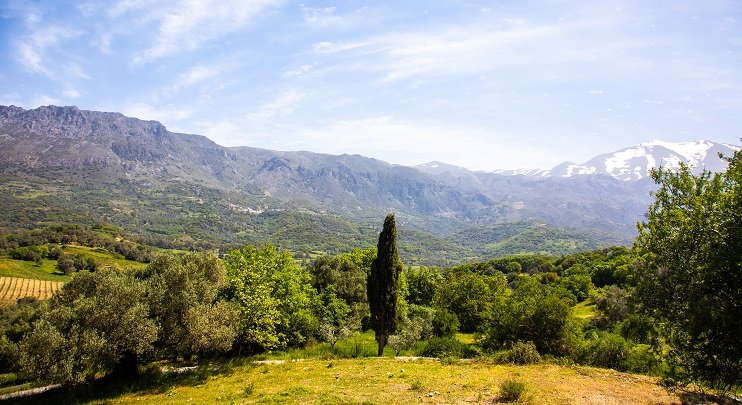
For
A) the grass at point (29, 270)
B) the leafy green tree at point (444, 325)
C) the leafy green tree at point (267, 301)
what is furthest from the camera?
the grass at point (29, 270)

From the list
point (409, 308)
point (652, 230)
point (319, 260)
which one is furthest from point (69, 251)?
point (652, 230)

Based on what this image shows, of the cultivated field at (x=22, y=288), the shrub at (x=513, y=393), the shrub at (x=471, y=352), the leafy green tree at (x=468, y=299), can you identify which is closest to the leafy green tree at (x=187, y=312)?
the shrub at (x=513, y=393)

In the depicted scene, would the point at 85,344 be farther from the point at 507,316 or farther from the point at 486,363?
the point at 507,316

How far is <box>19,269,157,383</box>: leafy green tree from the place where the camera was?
920 inches

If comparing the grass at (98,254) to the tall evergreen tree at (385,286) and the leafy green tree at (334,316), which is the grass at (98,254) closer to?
the leafy green tree at (334,316)

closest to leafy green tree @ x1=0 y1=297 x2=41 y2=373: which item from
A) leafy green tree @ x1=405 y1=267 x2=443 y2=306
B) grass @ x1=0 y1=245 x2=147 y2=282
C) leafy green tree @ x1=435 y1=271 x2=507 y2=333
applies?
grass @ x1=0 y1=245 x2=147 y2=282

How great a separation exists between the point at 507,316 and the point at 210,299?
→ 2753 centimetres

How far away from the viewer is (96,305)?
2561cm

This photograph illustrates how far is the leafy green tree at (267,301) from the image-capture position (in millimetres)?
34812

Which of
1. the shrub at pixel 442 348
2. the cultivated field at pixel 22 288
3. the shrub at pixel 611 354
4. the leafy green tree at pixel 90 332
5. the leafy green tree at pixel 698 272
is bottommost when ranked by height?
the cultivated field at pixel 22 288

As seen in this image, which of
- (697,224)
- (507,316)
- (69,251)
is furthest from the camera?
(69,251)

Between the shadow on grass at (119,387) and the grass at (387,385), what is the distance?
0.26 feet

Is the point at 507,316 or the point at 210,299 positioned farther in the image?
the point at 507,316

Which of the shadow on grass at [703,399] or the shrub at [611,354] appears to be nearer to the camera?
the shadow on grass at [703,399]
